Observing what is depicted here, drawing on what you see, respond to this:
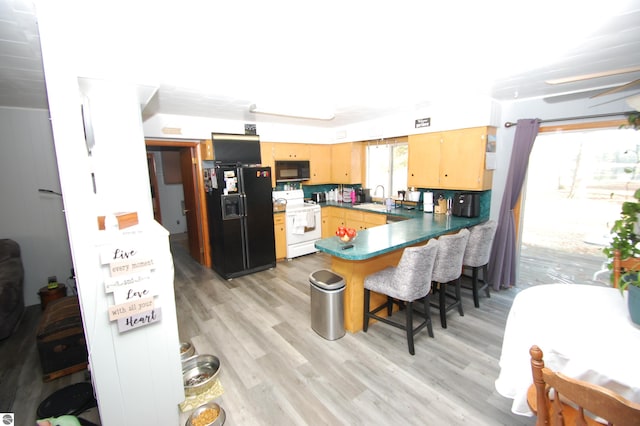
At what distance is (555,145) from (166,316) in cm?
439

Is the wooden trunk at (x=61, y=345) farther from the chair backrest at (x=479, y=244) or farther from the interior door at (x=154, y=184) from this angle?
the interior door at (x=154, y=184)

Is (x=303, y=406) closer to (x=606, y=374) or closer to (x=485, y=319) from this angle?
(x=606, y=374)

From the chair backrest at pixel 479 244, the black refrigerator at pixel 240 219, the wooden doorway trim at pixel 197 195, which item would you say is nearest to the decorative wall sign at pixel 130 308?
the black refrigerator at pixel 240 219

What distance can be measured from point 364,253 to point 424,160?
7.83ft

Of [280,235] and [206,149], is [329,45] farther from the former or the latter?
[280,235]

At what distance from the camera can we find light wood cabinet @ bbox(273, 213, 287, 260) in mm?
4754

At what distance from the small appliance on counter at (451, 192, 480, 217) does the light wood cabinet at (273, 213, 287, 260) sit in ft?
8.95

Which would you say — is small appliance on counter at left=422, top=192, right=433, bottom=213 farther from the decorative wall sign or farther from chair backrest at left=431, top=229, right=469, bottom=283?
the decorative wall sign

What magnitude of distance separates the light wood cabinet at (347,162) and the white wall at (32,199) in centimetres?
428

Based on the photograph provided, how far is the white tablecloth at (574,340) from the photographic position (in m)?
1.13

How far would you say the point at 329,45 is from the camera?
1869 millimetres

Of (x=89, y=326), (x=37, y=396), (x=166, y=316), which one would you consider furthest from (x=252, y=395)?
(x=37, y=396)

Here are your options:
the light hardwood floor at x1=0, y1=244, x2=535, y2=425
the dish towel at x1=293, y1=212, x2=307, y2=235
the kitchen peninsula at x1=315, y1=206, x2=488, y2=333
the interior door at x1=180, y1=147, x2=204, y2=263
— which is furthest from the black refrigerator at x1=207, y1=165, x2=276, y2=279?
the kitchen peninsula at x1=315, y1=206, x2=488, y2=333

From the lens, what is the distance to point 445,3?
142cm
